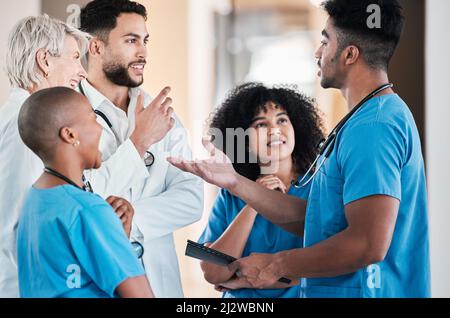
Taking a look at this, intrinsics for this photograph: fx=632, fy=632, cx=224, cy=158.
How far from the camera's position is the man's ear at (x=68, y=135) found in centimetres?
123

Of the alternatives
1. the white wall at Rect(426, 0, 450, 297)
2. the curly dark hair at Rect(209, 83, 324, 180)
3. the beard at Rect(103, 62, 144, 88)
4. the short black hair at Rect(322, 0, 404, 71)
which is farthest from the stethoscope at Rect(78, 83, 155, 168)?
the white wall at Rect(426, 0, 450, 297)

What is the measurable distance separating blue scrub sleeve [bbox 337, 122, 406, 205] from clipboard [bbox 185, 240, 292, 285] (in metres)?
0.34

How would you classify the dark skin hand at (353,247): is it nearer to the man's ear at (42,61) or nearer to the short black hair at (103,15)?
the man's ear at (42,61)

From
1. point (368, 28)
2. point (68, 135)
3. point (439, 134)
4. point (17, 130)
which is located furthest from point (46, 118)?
point (439, 134)

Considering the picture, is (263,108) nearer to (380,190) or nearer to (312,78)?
(380,190)

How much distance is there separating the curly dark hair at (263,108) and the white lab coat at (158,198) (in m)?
0.22

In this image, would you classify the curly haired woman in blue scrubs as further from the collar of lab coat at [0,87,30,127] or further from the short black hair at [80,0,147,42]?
the collar of lab coat at [0,87,30,127]

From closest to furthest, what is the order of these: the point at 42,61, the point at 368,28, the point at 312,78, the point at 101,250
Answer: the point at 101,250 < the point at 368,28 < the point at 42,61 < the point at 312,78

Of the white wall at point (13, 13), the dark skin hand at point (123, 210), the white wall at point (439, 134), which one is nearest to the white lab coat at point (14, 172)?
the dark skin hand at point (123, 210)

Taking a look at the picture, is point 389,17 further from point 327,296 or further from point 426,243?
point 327,296

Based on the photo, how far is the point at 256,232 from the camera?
5.57 ft

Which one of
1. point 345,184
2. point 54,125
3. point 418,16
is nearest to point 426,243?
point 345,184

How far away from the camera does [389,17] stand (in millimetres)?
1433

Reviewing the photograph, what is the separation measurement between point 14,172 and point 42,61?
28 centimetres
